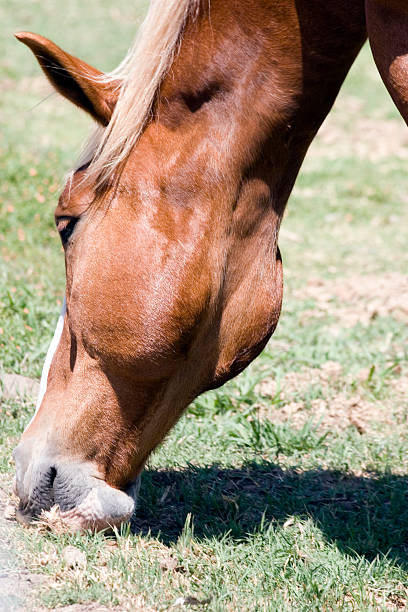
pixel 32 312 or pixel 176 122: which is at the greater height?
pixel 176 122

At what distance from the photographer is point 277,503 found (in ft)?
9.84

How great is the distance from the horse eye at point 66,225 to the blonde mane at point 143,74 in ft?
0.62

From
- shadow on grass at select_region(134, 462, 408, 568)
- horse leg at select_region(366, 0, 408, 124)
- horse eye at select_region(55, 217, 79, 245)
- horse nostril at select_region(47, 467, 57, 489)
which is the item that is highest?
horse leg at select_region(366, 0, 408, 124)

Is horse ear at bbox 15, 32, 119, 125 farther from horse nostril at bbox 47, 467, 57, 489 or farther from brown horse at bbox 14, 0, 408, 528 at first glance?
horse nostril at bbox 47, 467, 57, 489

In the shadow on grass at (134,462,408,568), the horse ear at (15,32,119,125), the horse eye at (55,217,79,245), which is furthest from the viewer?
the shadow on grass at (134,462,408,568)

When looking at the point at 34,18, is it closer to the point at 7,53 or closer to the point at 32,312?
the point at 7,53

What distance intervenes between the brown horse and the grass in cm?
28

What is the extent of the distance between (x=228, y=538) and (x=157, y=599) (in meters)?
0.48

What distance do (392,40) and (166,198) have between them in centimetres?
73

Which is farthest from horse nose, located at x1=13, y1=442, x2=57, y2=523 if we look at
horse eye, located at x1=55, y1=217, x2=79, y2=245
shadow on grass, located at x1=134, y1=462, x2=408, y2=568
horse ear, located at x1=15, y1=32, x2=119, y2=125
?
horse ear, located at x1=15, y1=32, x2=119, y2=125

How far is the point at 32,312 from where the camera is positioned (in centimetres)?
431

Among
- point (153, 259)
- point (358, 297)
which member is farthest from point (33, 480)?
point (358, 297)

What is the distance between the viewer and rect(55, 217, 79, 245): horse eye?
7.84 feet

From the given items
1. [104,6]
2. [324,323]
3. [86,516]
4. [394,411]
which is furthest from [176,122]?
[104,6]
